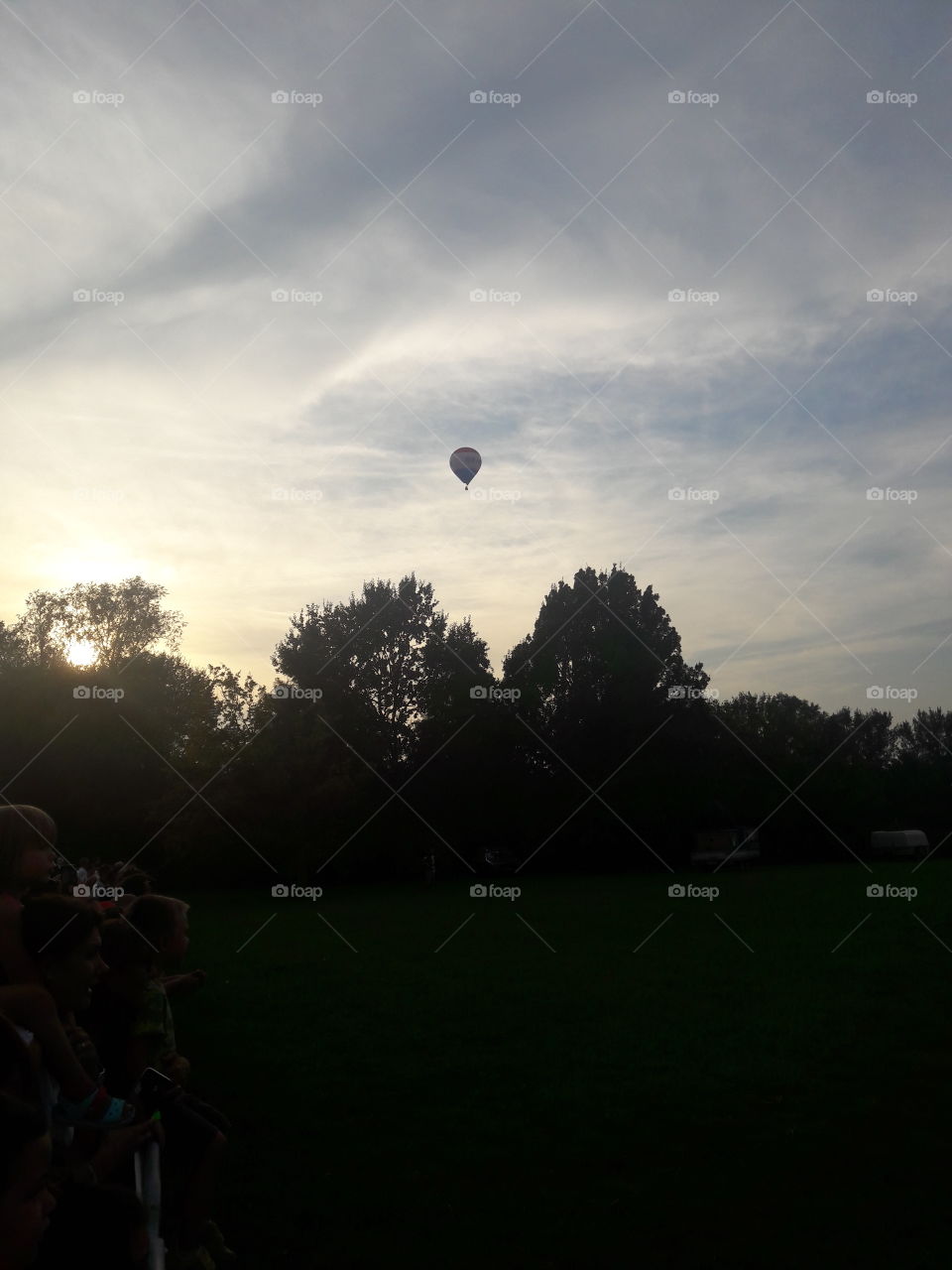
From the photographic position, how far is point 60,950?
4.38 metres

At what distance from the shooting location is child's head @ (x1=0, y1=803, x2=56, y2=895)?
15.7ft

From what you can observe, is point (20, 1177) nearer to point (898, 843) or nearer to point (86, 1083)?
point (86, 1083)

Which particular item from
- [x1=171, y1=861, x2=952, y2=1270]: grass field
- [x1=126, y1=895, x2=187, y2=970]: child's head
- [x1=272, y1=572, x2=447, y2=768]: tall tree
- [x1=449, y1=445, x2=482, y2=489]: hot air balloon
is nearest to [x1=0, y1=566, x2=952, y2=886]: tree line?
[x1=272, y1=572, x2=447, y2=768]: tall tree

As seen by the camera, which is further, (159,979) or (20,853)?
(159,979)

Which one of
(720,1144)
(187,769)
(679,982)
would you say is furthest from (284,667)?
(720,1144)

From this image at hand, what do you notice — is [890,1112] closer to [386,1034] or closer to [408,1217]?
[408,1217]

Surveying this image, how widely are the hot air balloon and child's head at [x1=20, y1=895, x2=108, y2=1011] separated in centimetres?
2508

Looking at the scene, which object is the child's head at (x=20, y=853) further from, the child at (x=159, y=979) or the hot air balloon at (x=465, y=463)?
the hot air balloon at (x=465, y=463)

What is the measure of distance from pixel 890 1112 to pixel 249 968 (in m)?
12.5

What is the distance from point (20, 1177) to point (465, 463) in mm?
27128

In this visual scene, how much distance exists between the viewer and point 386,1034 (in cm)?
1234

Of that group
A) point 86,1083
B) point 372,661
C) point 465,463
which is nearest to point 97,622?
point 372,661

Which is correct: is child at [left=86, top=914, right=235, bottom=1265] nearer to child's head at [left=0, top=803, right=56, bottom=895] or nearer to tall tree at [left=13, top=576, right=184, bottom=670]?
child's head at [left=0, top=803, right=56, bottom=895]

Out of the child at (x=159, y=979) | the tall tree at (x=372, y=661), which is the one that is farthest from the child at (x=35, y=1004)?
the tall tree at (x=372, y=661)
